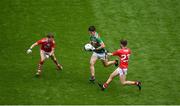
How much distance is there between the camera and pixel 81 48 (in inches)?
824

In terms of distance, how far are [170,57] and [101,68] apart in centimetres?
332

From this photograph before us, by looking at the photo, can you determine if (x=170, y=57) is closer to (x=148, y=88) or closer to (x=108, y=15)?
(x=148, y=88)

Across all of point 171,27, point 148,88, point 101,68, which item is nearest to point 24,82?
point 101,68

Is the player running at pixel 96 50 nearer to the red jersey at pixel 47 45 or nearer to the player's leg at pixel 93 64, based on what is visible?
the player's leg at pixel 93 64

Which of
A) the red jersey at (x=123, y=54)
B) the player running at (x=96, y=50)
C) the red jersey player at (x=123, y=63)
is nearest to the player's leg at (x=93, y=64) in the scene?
the player running at (x=96, y=50)

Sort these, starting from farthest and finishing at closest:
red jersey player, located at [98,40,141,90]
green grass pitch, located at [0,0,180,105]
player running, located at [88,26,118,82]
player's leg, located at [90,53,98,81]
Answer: player's leg, located at [90,53,98,81] < player running, located at [88,26,118,82] < green grass pitch, located at [0,0,180,105] < red jersey player, located at [98,40,141,90]

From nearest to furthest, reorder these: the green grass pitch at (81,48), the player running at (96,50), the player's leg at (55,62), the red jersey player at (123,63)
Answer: the red jersey player at (123,63) → the green grass pitch at (81,48) → the player running at (96,50) → the player's leg at (55,62)

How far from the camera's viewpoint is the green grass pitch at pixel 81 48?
671 inches

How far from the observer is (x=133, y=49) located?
20859 millimetres

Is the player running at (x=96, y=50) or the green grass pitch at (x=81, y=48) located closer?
the green grass pitch at (x=81, y=48)

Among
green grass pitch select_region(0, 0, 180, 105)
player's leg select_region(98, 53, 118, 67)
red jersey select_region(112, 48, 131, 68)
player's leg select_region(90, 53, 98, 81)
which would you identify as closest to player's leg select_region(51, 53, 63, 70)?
green grass pitch select_region(0, 0, 180, 105)

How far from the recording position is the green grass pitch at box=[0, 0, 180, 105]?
17031 millimetres

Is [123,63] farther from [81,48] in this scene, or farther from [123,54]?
[81,48]

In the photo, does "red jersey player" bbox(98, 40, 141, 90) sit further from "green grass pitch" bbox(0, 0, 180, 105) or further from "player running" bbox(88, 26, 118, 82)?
"player running" bbox(88, 26, 118, 82)
